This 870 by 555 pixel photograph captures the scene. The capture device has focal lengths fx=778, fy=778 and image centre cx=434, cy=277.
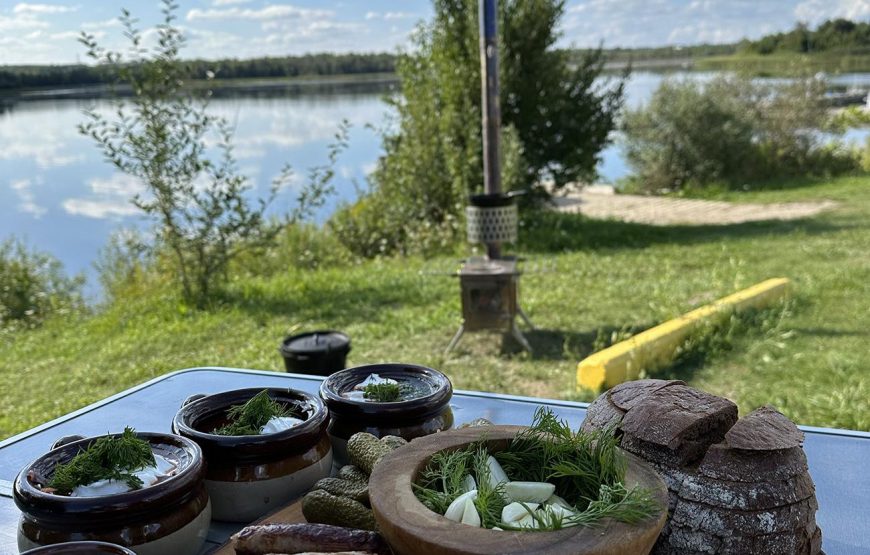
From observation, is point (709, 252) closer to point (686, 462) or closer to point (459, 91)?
point (459, 91)

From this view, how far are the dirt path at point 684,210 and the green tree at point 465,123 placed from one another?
→ 1.17 m

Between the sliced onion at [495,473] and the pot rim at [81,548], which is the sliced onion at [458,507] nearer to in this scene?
the sliced onion at [495,473]

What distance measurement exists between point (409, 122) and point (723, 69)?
10.3m

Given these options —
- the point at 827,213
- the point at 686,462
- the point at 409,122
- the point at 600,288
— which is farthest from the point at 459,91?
the point at 686,462

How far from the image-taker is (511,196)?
5613 millimetres

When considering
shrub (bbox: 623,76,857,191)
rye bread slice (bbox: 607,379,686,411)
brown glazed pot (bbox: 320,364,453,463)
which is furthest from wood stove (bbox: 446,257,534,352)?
shrub (bbox: 623,76,857,191)

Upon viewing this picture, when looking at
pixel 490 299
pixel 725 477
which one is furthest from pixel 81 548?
pixel 490 299

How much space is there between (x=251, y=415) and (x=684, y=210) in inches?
503

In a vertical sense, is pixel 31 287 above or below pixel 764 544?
below

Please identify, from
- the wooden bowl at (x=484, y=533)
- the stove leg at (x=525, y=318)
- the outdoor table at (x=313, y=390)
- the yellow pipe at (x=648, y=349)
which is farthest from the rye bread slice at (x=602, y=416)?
the stove leg at (x=525, y=318)

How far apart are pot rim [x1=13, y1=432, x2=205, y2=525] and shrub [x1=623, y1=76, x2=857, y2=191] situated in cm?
1509

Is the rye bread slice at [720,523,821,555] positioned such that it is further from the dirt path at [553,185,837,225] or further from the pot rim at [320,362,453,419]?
the dirt path at [553,185,837,225]

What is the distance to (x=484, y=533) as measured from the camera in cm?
113

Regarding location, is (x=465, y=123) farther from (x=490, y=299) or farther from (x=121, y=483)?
(x=121, y=483)
